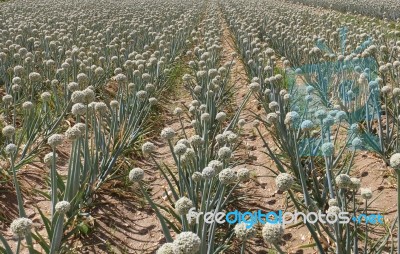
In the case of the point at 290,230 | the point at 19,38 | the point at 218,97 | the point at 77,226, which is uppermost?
the point at 19,38

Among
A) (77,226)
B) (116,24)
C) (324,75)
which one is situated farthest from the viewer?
(116,24)

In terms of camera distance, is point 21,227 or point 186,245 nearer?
point 186,245

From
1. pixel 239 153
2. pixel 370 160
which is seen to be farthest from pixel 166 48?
pixel 370 160

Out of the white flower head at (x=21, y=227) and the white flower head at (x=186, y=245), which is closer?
the white flower head at (x=186, y=245)

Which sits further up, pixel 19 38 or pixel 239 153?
pixel 19 38

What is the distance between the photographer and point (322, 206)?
2652 mm

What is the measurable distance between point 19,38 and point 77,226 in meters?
4.76

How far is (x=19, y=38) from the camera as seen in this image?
6.46 metres

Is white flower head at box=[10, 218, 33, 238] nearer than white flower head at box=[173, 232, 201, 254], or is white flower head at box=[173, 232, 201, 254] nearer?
white flower head at box=[173, 232, 201, 254]

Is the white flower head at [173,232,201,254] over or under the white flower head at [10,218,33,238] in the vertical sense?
over

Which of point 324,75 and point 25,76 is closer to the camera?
point 25,76

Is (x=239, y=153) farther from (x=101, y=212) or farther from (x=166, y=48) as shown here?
(x=166, y=48)

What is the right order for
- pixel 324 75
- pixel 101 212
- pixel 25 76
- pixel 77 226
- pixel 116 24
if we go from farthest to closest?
1. pixel 116 24
2. pixel 324 75
3. pixel 25 76
4. pixel 101 212
5. pixel 77 226

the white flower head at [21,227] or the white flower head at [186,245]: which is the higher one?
the white flower head at [186,245]
